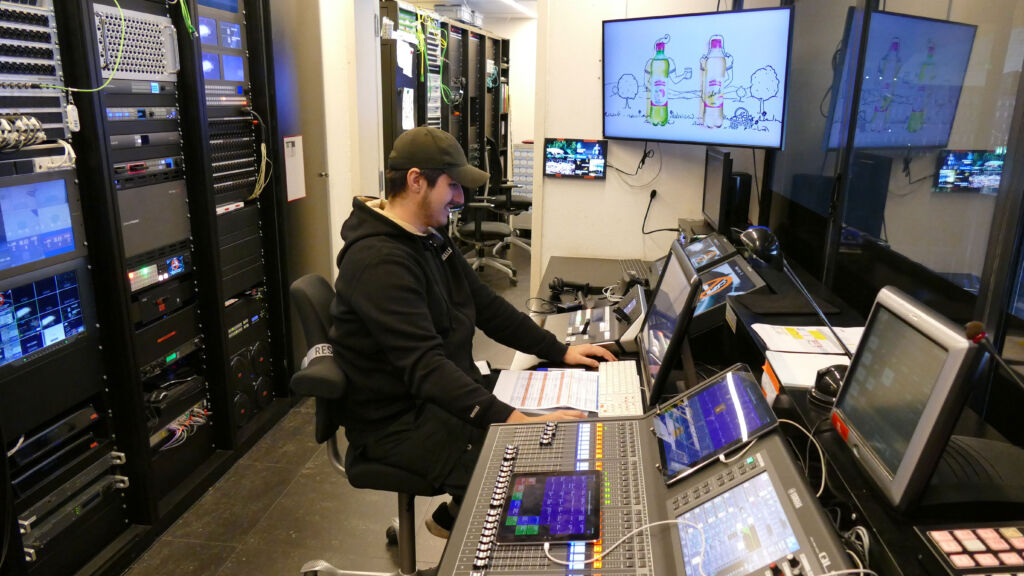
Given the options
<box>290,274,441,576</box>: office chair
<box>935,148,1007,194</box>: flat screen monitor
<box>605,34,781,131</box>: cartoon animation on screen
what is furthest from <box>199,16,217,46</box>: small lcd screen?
<box>935,148,1007,194</box>: flat screen monitor

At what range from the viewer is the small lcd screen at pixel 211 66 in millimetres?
2592

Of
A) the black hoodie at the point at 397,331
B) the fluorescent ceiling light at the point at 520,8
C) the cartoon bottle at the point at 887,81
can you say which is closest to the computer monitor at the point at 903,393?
the black hoodie at the point at 397,331

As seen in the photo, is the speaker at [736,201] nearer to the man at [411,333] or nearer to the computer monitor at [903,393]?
the man at [411,333]

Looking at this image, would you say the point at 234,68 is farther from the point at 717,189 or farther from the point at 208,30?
the point at 717,189

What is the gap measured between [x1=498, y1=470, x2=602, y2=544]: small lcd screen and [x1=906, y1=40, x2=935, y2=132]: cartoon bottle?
157 centimetres

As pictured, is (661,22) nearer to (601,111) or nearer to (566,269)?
(601,111)

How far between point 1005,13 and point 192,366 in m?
2.85

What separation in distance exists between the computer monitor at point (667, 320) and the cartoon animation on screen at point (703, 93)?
4.70ft

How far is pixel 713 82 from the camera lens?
2979mm

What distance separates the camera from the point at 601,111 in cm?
348

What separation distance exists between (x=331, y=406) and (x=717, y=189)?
1825 mm

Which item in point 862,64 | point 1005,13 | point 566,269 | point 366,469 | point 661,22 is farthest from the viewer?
point 566,269

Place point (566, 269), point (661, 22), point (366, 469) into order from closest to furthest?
1. point (366, 469)
2. point (661, 22)
3. point (566, 269)

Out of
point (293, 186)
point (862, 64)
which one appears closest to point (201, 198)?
point (293, 186)
